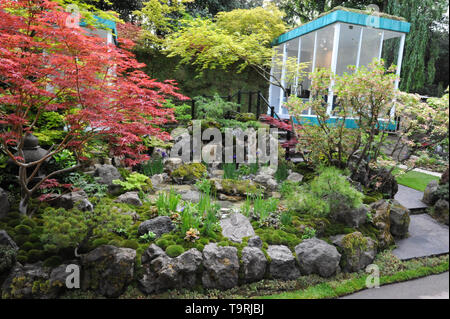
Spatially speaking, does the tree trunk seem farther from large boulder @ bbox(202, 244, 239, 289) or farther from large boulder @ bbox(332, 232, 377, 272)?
large boulder @ bbox(332, 232, 377, 272)

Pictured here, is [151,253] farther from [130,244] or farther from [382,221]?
[382,221]

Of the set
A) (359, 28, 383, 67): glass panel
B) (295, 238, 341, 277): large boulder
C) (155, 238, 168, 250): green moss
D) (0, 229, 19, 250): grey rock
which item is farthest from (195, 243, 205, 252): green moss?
(359, 28, 383, 67): glass panel

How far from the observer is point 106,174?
454 cm

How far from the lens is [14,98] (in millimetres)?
3051

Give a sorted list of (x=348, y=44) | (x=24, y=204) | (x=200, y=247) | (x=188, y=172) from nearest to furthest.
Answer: (x=200, y=247) < (x=24, y=204) < (x=188, y=172) < (x=348, y=44)

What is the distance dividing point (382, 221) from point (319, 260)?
4.03 feet

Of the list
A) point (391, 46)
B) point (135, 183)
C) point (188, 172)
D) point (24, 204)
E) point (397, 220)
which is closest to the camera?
point (24, 204)

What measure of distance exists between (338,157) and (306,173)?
2.89ft

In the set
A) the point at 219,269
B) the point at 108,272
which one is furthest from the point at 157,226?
the point at 219,269

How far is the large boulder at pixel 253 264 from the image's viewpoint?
313 centimetres

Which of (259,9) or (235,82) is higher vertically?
(259,9)
